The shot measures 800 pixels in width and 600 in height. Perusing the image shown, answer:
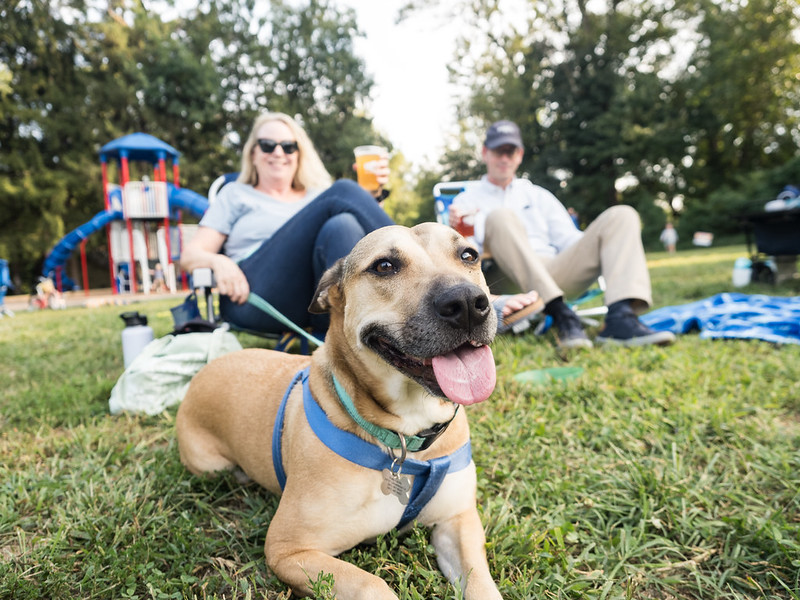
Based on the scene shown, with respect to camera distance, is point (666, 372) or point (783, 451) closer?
point (783, 451)

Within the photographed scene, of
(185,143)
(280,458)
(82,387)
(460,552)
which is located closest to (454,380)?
(460,552)

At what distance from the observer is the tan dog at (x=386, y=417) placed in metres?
1.65

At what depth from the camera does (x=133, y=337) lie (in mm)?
3996

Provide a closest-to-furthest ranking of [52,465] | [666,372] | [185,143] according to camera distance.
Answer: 1. [52,465]
2. [666,372]
3. [185,143]

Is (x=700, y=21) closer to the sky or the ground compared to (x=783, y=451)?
closer to the sky

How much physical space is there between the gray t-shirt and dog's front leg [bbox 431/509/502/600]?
9.96ft

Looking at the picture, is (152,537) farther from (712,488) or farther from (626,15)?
(626,15)

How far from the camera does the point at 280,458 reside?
2.05 m

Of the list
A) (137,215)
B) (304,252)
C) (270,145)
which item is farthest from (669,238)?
(304,252)

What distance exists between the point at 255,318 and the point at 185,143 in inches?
1149

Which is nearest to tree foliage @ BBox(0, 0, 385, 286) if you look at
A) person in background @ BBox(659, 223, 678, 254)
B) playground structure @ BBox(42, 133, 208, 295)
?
playground structure @ BBox(42, 133, 208, 295)

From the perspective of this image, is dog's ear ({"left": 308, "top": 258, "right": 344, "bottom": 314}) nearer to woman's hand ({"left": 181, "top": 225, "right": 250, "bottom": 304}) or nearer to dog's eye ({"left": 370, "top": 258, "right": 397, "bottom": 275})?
dog's eye ({"left": 370, "top": 258, "right": 397, "bottom": 275})

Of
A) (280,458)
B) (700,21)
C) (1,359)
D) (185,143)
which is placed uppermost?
(700,21)

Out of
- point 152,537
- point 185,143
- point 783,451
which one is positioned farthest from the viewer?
point 185,143
